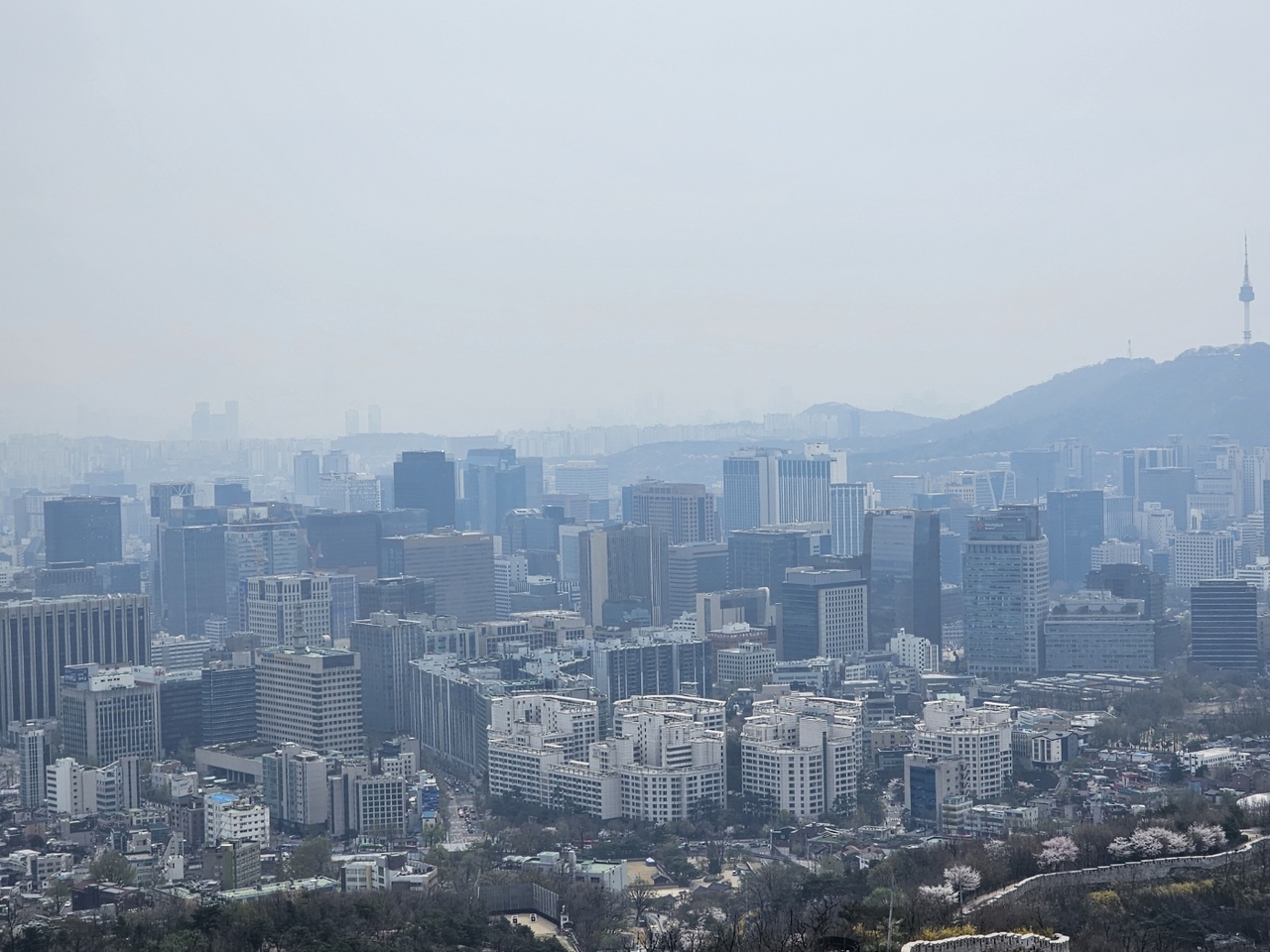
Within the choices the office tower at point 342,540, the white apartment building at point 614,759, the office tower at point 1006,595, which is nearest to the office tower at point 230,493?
the office tower at point 342,540

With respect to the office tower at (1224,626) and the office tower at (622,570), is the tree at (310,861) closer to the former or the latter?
the office tower at (1224,626)

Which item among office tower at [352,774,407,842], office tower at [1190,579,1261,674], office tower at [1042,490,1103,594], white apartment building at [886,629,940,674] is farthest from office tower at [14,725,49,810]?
office tower at [1042,490,1103,594]

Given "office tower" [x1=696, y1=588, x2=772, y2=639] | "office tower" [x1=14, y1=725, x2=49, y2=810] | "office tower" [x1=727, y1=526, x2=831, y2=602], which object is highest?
"office tower" [x1=727, y1=526, x2=831, y2=602]

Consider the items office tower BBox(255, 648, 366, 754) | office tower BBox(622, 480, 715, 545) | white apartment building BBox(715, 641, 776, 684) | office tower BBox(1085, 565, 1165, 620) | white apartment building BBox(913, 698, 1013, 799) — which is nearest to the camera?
white apartment building BBox(913, 698, 1013, 799)

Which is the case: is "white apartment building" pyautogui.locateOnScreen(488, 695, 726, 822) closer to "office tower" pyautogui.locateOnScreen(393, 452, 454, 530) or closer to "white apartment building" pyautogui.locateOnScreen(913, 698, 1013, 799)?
"white apartment building" pyautogui.locateOnScreen(913, 698, 1013, 799)

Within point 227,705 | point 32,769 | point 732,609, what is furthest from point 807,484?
point 32,769

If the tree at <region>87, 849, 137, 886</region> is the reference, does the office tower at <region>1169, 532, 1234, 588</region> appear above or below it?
above

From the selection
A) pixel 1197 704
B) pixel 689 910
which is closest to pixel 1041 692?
pixel 1197 704
